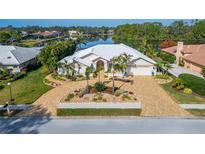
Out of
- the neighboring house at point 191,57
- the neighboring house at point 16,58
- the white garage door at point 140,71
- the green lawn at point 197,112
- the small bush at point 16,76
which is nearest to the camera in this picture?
the green lawn at point 197,112

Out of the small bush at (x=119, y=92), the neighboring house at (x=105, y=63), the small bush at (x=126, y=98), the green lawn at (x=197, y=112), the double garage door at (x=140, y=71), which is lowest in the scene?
the green lawn at (x=197, y=112)

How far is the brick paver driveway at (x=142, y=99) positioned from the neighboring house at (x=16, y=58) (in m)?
10.0

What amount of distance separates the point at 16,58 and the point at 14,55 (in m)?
1.19

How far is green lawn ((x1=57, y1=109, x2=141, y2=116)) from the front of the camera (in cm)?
1944

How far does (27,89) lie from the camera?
1057 inches

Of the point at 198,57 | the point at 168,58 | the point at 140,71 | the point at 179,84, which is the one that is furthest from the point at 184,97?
the point at 168,58

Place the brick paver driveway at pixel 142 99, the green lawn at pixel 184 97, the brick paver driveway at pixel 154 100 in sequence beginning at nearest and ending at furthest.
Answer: the brick paver driveway at pixel 154 100 → the brick paver driveway at pixel 142 99 → the green lawn at pixel 184 97

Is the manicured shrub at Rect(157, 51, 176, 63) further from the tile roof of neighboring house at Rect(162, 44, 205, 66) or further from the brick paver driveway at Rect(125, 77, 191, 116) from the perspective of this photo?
the brick paver driveway at Rect(125, 77, 191, 116)

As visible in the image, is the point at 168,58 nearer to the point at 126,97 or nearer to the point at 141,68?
the point at 141,68

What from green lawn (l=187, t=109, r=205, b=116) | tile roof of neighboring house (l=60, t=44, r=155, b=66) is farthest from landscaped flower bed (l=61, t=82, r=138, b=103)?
tile roof of neighboring house (l=60, t=44, r=155, b=66)

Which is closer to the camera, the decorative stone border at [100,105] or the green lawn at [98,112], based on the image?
the green lawn at [98,112]

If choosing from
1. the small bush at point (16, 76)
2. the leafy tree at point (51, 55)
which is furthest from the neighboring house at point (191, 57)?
the small bush at point (16, 76)

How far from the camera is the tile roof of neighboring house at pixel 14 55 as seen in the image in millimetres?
35250

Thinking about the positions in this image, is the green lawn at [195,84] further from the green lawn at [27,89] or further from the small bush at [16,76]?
the small bush at [16,76]
